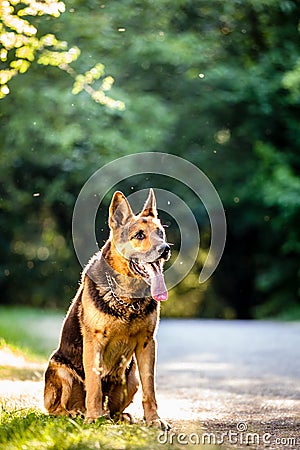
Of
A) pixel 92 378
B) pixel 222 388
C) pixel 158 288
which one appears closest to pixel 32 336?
pixel 222 388

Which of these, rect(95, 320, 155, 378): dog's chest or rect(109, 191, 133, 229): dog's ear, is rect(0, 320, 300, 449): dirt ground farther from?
rect(109, 191, 133, 229): dog's ear

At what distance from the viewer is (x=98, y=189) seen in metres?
18.2

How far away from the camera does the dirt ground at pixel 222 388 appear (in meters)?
5.21

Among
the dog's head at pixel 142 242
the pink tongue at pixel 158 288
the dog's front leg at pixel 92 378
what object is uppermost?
the dog's head at pixel 142 242

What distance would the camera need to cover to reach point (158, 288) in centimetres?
509

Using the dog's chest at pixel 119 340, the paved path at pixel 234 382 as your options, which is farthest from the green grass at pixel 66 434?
the paved path at pixel 234 382

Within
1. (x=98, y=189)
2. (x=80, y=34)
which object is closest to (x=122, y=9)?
(x=80, y=34)

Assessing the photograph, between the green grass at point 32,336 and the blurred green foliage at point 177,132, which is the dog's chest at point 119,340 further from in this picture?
the blurred green foliage at point 177,132

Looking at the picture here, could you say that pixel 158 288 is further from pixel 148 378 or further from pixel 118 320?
pixel 148 378

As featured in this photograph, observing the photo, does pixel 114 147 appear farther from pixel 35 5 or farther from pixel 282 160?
pixel 35 5

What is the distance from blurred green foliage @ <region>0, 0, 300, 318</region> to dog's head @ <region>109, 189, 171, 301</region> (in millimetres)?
8194

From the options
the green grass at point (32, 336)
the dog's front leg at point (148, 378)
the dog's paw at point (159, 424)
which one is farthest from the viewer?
the green grass at point (32, 336)

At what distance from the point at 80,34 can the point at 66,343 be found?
32.0ft

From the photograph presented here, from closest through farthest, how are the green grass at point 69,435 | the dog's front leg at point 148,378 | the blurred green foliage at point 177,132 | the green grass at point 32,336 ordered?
the green grass at point 69,435
the dog's front leg at point 148,378
the green grass at point 32,336
the blurred green foliage at point 177,132
